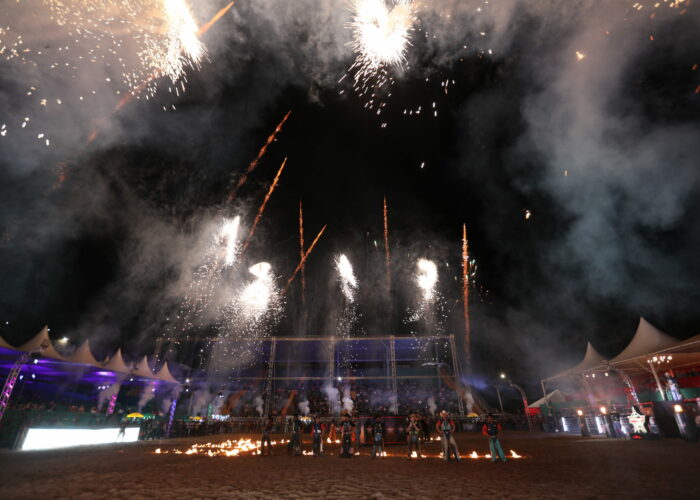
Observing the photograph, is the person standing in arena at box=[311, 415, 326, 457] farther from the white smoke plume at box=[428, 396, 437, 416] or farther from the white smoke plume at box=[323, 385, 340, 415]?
the white smoke plume at box=[428, 396, 437, 416]

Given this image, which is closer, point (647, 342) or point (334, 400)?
point (647, 342)

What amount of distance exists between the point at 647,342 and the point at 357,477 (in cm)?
1780

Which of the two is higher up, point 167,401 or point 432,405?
point 432,405

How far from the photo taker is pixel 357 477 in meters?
7.81

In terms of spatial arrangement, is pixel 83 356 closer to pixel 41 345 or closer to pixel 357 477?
pixel 41 345

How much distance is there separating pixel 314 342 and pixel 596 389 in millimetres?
24522

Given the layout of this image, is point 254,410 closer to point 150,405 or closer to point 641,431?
point 150,405

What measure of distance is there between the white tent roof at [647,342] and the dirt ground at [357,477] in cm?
718

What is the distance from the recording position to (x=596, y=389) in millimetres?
26141

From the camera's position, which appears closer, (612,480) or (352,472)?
(612,480)

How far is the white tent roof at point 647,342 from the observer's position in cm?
1630

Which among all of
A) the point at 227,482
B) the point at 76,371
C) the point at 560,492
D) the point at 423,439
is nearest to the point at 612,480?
the point at 560,492

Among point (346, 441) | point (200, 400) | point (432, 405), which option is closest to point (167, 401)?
point (200, 400)

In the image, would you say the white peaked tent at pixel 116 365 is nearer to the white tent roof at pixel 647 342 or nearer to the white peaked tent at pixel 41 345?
the white peaked tent at pixel 41 345
